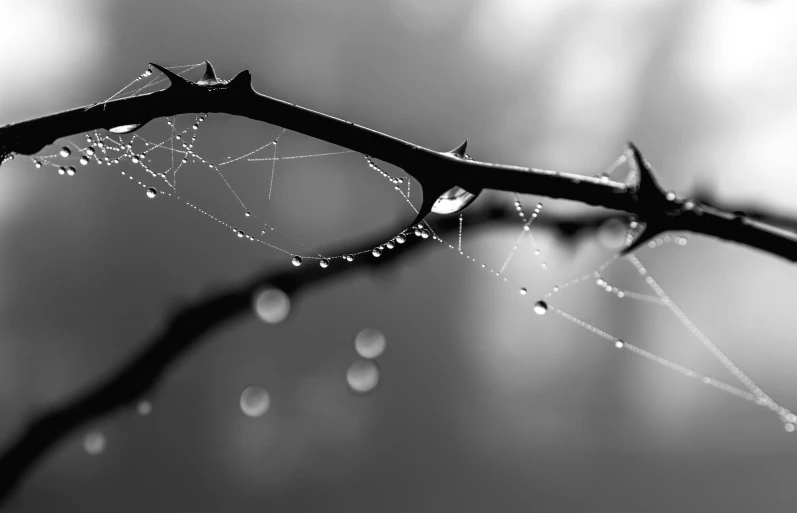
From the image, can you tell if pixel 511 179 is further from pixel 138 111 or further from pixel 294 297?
pixel 294 297

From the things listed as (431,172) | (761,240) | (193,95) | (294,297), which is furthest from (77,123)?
(761,240)

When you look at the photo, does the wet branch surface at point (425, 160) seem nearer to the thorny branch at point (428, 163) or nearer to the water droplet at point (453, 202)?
the thorny branch at point (428, 163)

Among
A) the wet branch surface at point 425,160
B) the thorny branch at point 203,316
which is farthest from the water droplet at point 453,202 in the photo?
the thorny branch at point 203,316

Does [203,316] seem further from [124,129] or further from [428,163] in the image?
[428,163]

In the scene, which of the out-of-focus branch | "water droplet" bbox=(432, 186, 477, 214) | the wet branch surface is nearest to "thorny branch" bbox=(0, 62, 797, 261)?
the wet branch surface

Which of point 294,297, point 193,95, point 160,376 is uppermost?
point 193,95

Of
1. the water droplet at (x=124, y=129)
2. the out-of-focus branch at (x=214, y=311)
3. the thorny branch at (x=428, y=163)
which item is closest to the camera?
the thorny branch at (x=428, y=163)

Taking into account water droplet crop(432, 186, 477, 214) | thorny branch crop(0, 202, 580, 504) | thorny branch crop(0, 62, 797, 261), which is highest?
thorny branch crop(0, 62, 797, 261)

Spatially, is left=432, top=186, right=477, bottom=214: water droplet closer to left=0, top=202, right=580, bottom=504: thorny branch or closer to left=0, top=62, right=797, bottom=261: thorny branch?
left=0, top=62, right=797, bottom=261: thorny branch
